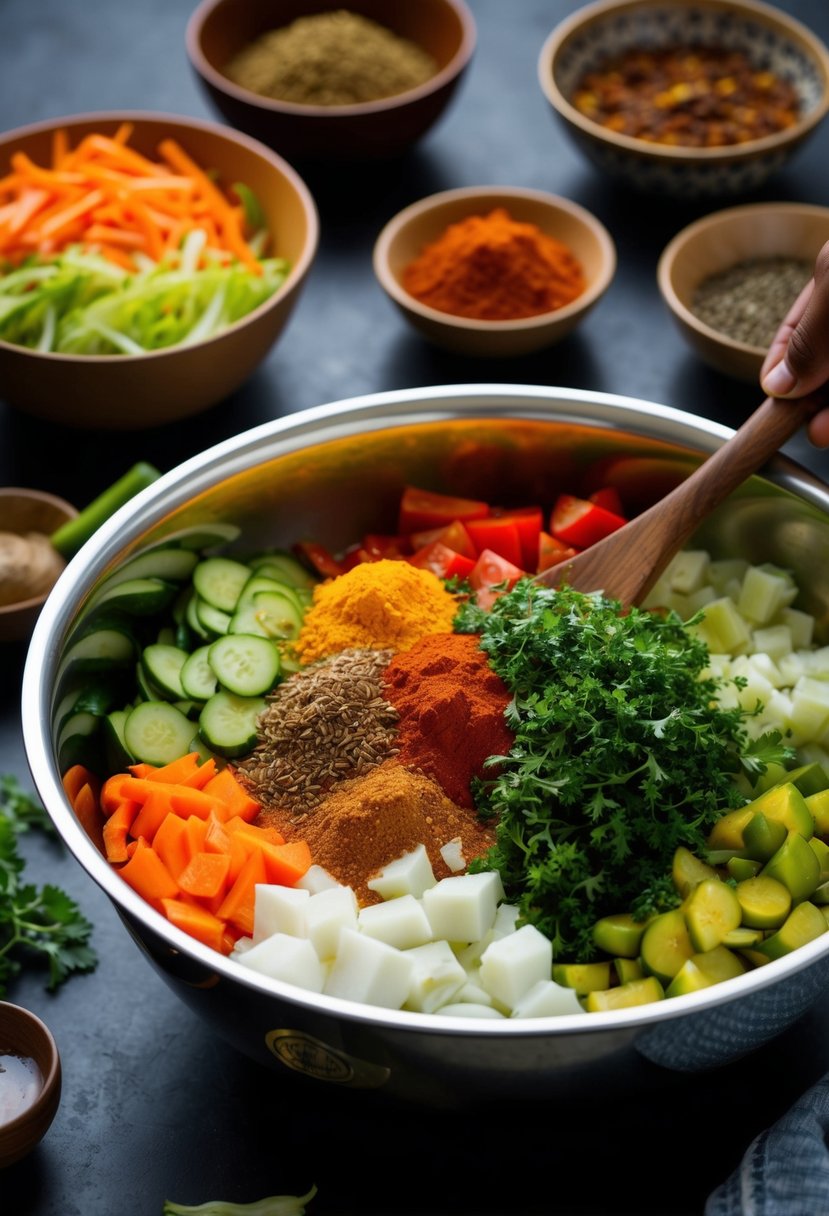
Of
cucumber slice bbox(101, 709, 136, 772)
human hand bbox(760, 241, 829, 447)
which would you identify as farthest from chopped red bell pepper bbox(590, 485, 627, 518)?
cucumber slice bbox(101, 709, 136, 772)

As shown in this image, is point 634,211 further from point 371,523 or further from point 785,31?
point 371,523

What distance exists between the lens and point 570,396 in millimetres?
2361

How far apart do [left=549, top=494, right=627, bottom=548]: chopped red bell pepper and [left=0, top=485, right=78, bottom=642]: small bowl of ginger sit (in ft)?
3.11

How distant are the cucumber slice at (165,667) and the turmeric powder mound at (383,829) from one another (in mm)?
336

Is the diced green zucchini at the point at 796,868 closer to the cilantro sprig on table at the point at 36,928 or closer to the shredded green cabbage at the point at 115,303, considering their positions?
the cilantro sprig on table at the point at 36,928

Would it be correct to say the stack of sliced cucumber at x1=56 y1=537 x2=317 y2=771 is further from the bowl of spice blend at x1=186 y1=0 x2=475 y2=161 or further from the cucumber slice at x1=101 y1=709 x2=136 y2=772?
the bowl of spice blend at x1=186 y1=0 x2=475 y2=161

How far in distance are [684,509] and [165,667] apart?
35.5 inches

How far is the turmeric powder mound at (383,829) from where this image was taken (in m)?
1.91

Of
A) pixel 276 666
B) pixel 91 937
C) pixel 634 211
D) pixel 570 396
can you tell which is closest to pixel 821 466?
pixel 570 396

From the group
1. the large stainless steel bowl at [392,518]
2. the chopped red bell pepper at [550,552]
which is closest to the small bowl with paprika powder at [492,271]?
the large stainless steel bowl at [392,518]

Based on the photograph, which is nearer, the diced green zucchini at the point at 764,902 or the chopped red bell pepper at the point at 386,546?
the diced green zucchini at the point at 764,902

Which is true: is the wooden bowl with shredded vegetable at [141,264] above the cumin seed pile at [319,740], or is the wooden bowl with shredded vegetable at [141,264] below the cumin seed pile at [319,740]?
above

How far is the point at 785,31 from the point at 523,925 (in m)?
2.75

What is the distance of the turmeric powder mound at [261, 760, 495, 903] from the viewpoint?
6.27 ft
